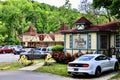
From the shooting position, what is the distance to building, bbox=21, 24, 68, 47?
81.9 meters

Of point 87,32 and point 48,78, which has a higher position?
point 87,32

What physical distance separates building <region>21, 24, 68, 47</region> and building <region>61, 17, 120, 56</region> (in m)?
43.0

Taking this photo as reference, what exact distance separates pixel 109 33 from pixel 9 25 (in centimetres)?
5663

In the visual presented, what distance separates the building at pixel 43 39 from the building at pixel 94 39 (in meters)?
43.0

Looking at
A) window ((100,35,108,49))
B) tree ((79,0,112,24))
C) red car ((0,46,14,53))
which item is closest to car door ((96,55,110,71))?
window ((100,35,108,49))

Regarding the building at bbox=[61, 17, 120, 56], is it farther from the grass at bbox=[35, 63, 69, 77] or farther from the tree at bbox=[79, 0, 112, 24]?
the tree at bbox=[79, 0, 112, 24]

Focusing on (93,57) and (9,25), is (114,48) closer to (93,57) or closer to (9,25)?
(93,57)

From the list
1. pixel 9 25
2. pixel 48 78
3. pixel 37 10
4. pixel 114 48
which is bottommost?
pixel 48 78

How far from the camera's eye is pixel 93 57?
24375mm

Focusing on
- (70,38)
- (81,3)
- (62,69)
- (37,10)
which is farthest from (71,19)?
(62,69)

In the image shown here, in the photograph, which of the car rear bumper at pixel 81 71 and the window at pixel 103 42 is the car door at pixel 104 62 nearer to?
the car rear bumper at pixel 81 71

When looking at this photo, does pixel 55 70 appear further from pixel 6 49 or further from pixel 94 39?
pixel 6 49

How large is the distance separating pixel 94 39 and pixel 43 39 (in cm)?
5109

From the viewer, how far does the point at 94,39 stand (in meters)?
34.8
